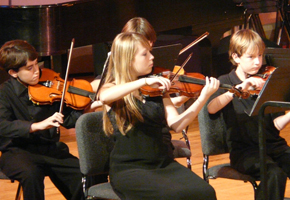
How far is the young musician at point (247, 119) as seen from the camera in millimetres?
2076

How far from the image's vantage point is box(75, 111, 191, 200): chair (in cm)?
197

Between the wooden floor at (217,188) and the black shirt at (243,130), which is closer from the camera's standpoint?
the black shirt at (243,130)

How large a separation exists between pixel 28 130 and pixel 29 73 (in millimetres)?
293

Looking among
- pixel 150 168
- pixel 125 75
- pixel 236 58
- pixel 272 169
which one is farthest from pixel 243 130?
pixel 125 75

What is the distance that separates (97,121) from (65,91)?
32 cm

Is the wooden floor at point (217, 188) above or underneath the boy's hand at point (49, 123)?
underneath

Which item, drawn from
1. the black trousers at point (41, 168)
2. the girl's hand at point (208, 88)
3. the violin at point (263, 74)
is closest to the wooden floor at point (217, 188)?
the black trousers at point (41, 168)

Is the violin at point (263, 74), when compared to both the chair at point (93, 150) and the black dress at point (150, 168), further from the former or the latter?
the chair at point (93, 150)

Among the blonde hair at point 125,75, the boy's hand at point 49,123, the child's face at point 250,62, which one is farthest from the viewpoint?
the child's face at point 250,62

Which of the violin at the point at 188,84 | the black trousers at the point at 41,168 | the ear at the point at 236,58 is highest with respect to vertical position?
the ear at the point at 236,58

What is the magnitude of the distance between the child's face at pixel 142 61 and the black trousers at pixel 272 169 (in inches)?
23.9

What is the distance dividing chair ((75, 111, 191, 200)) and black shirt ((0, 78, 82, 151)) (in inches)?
12.1

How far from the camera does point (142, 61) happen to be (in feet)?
6.41

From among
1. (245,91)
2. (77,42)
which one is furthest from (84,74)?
(245,91)
